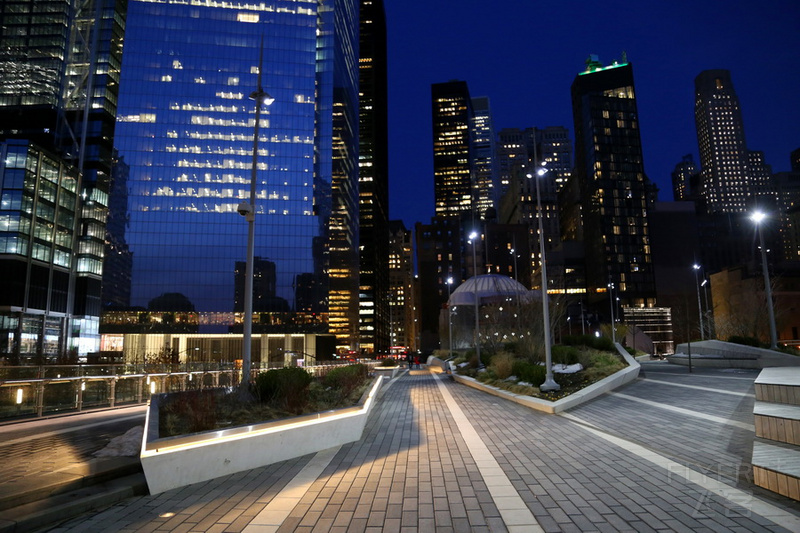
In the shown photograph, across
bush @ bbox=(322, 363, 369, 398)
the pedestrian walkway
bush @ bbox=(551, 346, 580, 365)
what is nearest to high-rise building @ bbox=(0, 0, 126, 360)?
bush @ bbox=(322, 363, 369, 398)

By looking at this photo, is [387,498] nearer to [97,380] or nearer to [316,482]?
[316,482]

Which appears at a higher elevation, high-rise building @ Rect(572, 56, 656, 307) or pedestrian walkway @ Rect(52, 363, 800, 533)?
high-rise building @ Rect(572, 56, 656, 307)

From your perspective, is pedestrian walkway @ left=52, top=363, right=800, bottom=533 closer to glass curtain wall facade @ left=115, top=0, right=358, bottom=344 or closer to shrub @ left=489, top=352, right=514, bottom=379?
shrub @ left=489, top=352, right=514, bottom=379

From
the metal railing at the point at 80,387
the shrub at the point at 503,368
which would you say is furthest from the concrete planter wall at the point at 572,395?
the metal railing at the point at 80,387

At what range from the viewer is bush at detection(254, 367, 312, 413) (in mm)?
11094

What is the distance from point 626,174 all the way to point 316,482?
502 ft

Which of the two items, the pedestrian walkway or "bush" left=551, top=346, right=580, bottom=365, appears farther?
"bush" left=551, top=346, right=580, bottom=365

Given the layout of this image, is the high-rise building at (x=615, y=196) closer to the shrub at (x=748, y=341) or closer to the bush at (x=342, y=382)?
the shrub at (x=748, y=341)

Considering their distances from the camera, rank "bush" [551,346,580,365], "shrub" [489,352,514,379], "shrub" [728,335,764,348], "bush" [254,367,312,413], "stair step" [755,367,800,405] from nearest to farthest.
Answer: "stair step" [755,367,800,405] < "bush" [254,367,312,413] < "bush" [551,346,580,365] < "shrub" [489,352,514,379] < "shrub" [728,335,764,348]

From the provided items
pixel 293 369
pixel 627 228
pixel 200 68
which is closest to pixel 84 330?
pixel 200 68

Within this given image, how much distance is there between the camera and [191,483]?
24.5ft

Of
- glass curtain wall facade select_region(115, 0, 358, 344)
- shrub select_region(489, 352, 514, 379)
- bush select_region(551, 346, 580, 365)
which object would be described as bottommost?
shrub select_region(489, 352, 514, 379)

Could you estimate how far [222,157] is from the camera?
96.1 metres

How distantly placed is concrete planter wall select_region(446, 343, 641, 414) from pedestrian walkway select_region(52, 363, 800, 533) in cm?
249
